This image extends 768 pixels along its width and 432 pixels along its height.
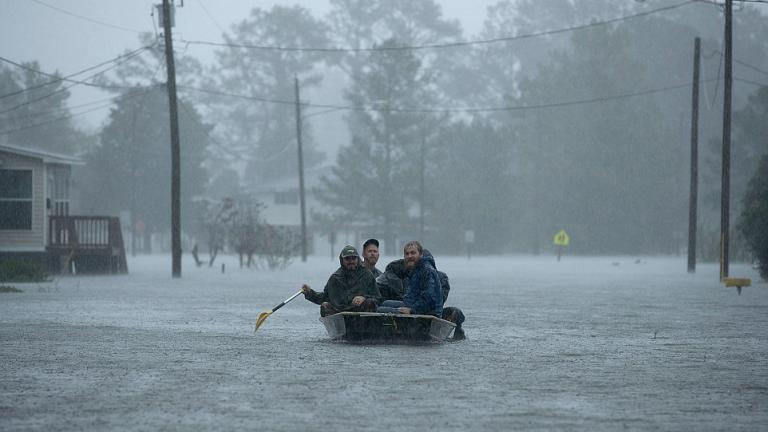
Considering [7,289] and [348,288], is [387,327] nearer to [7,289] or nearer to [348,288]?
[348,288]

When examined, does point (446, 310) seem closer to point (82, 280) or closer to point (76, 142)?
point (82, 280)

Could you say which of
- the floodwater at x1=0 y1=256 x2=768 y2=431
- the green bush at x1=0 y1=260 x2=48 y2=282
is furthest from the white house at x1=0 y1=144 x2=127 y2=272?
the floodwater at x1=0 y1=256 x2=768 y2=431

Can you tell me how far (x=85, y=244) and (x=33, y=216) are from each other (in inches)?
80.1

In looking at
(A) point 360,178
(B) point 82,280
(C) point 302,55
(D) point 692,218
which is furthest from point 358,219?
(B) point 82,280

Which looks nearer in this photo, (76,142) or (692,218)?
(692,218)

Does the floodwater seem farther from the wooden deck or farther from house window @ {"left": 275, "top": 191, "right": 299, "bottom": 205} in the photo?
house window @ {"left": 275, "top": 191, "right": 299, "bottom": 205}

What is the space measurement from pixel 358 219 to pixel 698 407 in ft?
277

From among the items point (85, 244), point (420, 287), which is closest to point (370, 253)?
point (420, 287)

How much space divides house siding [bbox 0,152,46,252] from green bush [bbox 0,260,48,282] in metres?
4.08

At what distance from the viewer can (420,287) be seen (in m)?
16.7

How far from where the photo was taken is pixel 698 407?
35.7 ft

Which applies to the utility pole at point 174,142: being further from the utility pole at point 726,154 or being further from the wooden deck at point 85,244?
the utility pole at point 726,154

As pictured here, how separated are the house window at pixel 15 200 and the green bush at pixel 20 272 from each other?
14.3ft

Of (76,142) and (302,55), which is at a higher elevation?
(302,55)
